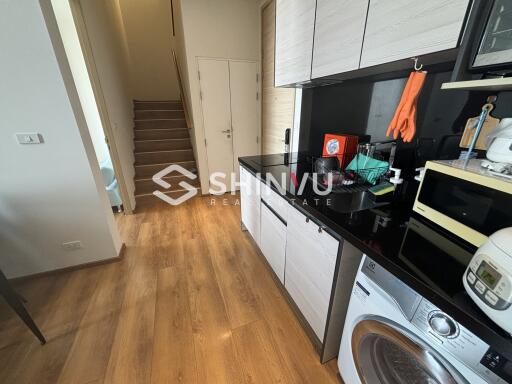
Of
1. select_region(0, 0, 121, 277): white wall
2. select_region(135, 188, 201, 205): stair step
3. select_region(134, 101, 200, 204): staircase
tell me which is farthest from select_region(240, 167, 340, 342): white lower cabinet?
select_region(134, 101, 200, 204): staircase

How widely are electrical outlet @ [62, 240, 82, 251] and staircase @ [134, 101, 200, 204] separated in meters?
1.45

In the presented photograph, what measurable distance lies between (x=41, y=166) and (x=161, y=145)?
2.39 m

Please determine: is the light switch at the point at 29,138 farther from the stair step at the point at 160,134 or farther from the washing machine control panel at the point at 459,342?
the stair step at the point at 160,134

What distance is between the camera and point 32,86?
1383mm

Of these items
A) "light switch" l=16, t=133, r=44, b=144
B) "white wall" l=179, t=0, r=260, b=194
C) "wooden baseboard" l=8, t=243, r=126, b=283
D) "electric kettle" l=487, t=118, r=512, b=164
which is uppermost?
"white wall" l=179, t=0, r=260, b=194

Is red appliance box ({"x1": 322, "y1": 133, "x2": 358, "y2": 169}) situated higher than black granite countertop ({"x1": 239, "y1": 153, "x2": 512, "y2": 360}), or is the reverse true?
red appliance box ({"x1": 322, "y1": 133, "x2": 358, "y2": 169})

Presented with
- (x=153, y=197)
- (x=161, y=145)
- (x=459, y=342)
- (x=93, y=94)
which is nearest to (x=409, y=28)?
(x=459, y=342)

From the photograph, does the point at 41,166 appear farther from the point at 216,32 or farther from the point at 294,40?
the point at 216,32

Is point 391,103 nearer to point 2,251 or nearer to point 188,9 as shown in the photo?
point 188,9

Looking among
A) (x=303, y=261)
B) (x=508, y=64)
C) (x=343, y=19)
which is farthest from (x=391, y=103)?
(x=303, y=261)

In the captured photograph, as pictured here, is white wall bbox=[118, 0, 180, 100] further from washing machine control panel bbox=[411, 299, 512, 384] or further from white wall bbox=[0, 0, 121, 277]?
washing machine control panel bbox=[411, 299, 512, 384]

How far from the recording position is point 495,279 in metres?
0.46

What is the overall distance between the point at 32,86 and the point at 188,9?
2.05 m

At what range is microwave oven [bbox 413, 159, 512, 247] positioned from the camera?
0.62 metres
